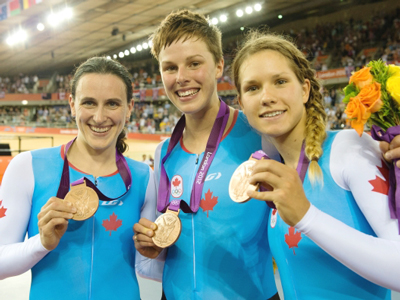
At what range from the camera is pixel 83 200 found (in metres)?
1.78

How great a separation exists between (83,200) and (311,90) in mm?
1350

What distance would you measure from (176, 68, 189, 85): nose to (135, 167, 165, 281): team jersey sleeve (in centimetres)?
71

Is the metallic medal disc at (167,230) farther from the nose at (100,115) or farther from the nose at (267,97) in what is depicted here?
the nose at (267,97)

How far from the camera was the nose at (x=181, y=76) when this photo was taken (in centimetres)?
198

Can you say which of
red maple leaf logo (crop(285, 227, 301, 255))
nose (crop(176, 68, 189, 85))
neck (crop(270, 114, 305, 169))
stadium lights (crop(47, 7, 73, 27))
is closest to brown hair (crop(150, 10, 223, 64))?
nose (crop(176, 68, 189, 85))

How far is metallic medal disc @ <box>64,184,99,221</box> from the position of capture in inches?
69.2

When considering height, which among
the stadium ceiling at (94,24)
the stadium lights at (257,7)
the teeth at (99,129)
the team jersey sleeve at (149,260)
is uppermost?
the stadium lights at (257,7)

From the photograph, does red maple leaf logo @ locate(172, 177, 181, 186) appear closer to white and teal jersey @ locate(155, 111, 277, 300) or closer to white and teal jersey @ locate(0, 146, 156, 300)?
white and teal jersey @ locate(155, 111, 277, 300)

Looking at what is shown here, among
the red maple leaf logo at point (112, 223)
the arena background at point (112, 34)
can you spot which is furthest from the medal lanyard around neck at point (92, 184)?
the arena background at point (112, 34)

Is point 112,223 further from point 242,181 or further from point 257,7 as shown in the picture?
point 257,7

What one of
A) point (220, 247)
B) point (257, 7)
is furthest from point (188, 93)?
point (257, 7)

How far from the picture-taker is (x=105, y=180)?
2.06m

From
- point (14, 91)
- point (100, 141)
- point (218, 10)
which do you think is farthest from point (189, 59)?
point (14, 91)

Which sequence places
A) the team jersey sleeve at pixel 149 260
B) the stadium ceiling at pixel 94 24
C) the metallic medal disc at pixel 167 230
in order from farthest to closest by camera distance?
the stadium ceiling at pixel 94 24 → the team jersey sleeve at pixel 149 260 → the metallic medal disc at pixel 167 230
